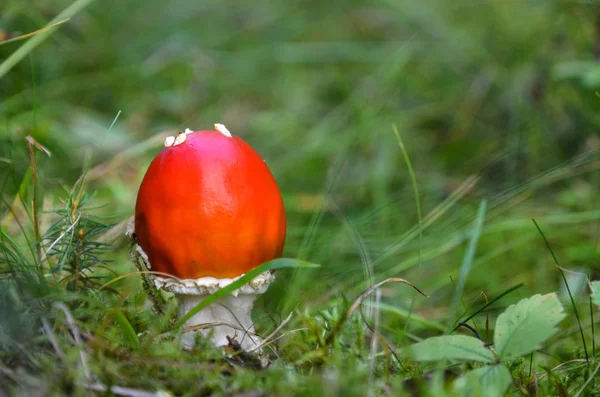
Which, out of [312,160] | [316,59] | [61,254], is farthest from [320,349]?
[316,59]

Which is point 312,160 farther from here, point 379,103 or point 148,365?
point 148,365

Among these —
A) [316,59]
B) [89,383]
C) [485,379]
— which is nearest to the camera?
[89,383]

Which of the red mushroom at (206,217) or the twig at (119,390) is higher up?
the red mushroom at (206,217)

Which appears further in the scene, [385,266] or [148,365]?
[385,266]

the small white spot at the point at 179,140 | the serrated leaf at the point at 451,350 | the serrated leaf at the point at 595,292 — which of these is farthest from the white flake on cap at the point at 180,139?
the serrated leaf at the point at 595,292

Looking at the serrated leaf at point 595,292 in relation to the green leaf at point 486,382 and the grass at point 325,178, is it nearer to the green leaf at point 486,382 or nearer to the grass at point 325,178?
the grass at point 325,178

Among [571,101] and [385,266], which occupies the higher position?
[571,101]

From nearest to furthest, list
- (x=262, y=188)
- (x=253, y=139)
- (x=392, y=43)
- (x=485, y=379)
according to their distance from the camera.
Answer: (x=485, y=379) → (x=262, y=188) → (x=253, y=139) → (x=392, y=43)

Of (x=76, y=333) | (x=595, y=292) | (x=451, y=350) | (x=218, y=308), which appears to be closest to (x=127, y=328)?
(x=76, y=333)
